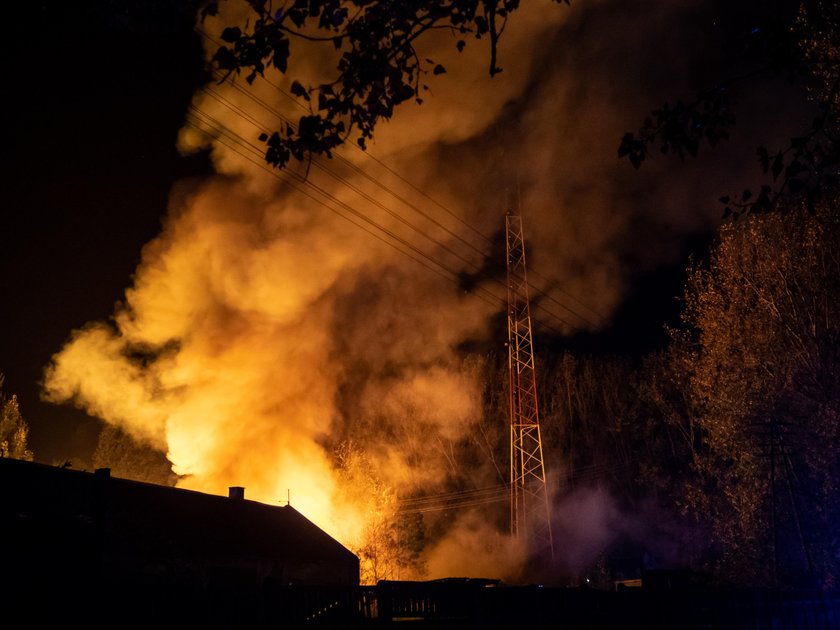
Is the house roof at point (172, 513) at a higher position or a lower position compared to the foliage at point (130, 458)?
lower

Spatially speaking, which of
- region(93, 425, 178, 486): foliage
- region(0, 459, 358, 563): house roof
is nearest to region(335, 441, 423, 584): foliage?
region(0, 459, 358, 563): house roof

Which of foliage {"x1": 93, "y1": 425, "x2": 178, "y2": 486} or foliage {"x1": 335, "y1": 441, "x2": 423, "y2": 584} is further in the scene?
foliage {"x1": 93, "y1": 425, "x2": 178, "y2": 486}

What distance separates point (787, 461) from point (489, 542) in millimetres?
26608

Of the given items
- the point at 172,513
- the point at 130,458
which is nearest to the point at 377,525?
the point at 172,513

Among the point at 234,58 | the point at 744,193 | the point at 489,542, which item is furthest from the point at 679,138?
the point at 489,542

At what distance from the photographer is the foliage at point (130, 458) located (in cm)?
6294

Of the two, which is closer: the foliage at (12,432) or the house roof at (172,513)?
the house roof at (172,513)

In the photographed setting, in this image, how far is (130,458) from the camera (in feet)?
209

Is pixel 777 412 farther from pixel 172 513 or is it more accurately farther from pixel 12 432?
pixel 12 432

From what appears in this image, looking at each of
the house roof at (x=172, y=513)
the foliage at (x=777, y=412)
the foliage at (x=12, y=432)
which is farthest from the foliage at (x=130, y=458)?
the foliage at (x=777, y=412)

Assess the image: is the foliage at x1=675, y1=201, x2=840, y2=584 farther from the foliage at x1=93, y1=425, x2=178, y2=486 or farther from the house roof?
the foliage at x1=93, y1=425, x2=178, y2=486

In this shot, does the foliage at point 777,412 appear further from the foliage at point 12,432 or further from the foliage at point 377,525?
the foliage at point 12,432

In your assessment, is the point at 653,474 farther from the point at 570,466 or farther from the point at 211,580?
the point at 211,580

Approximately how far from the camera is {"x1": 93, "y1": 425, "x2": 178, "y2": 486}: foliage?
206 ft
